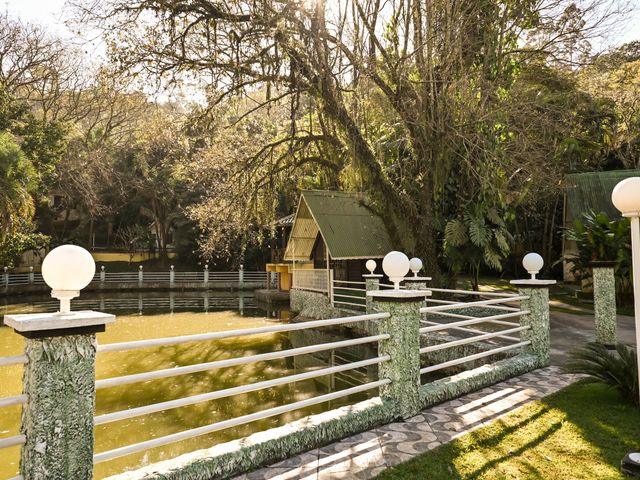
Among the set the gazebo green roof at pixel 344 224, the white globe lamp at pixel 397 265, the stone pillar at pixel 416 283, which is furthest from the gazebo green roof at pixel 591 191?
the white globe lamp at pixel 397 265

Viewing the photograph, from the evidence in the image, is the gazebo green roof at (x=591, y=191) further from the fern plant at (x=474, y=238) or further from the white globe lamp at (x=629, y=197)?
the white globe lamp at (x=629, y=197)

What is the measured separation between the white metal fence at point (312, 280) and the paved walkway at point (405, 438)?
902cm

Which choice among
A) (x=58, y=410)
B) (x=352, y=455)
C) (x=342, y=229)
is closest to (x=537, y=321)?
(x=352, y=455)

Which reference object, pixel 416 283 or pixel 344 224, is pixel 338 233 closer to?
pixel 344 224

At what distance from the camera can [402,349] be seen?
4.00m

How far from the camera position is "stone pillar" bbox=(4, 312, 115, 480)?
219 centimetres

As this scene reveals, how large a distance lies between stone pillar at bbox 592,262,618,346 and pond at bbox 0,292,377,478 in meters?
3.83

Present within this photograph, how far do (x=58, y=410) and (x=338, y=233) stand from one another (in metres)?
12.1

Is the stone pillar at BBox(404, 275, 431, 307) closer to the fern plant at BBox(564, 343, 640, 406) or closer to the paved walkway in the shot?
the paved walkway

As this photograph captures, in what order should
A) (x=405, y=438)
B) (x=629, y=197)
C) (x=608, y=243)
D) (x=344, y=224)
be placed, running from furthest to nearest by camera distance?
(x=344, y=224), (x=608, y=243), (x=405, y=438), (x=629, y=197)

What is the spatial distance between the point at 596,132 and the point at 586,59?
765cm

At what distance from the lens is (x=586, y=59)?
1366cm

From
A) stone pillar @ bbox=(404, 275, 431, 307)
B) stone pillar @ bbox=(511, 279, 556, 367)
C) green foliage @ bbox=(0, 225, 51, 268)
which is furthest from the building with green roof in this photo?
green foliage @ bbox=(0, 225, 51, 268)

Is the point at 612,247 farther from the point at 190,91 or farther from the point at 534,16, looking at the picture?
the point at 190,91
